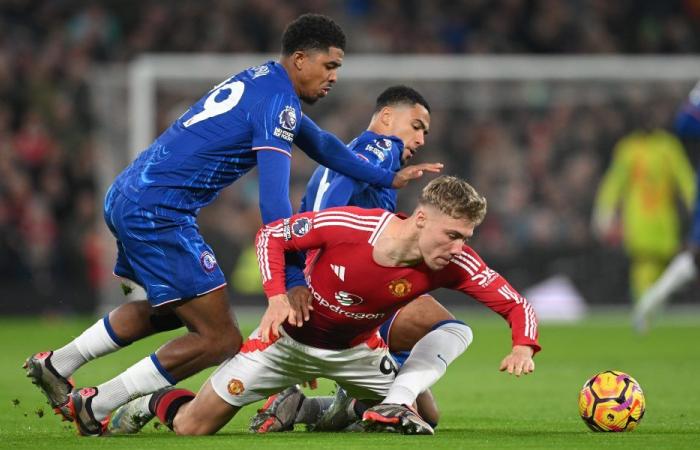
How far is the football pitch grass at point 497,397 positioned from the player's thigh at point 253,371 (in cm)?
22

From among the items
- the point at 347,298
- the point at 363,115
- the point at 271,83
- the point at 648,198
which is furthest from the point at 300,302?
the point at 648,198

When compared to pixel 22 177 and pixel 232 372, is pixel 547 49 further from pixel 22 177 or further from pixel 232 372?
pixel 232 372

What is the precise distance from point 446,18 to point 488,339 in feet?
25.2

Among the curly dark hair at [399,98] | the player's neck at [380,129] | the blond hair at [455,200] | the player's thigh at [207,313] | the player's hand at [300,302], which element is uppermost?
the curly dark hair at [399,98]

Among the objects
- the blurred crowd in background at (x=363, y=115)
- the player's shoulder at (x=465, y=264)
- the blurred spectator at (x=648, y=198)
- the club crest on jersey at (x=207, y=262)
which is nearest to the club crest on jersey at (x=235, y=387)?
the club crest on jersey at (x=207, y=262)

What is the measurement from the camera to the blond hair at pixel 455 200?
5.89 m

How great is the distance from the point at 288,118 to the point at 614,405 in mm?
2170

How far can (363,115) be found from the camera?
1744 cm

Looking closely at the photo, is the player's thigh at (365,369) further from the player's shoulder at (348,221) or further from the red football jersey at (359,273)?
the player's shoulder at (348,221)

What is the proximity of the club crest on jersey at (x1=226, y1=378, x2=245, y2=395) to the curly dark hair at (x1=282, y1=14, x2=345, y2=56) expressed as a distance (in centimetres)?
176

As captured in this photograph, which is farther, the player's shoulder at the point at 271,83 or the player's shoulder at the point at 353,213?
the player's shoulder at the point at 271,83

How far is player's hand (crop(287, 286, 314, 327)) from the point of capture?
614 cm

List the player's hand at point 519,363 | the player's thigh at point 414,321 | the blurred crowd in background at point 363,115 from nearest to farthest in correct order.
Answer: the player's hand at point 519,363, the player's thigh at point 414,321, the blurred crowd in background at point 363,115

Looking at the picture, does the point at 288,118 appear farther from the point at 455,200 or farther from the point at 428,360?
the point at 428,360
